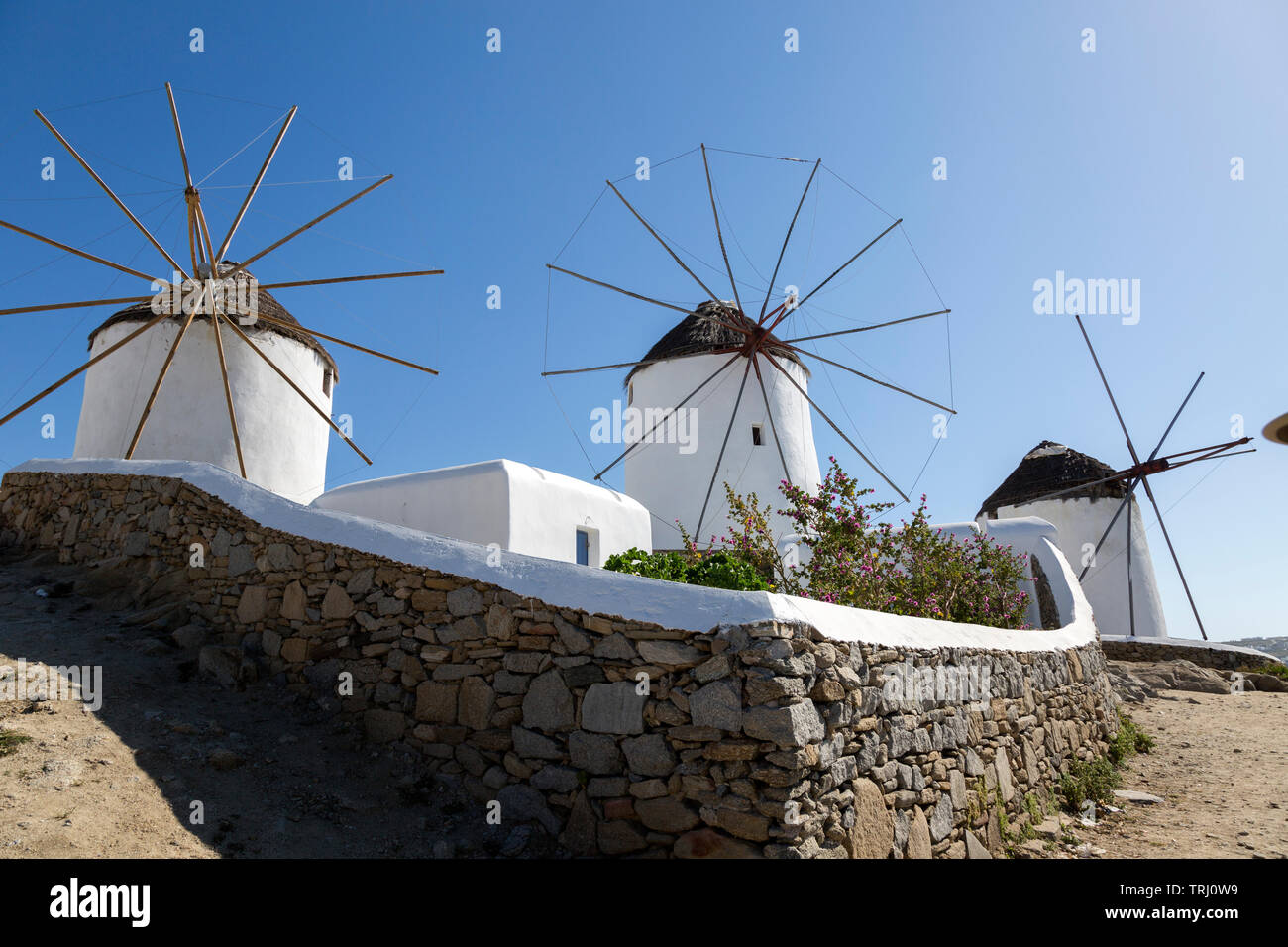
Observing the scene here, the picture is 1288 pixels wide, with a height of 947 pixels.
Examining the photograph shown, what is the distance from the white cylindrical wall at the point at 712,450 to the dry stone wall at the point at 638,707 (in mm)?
8136

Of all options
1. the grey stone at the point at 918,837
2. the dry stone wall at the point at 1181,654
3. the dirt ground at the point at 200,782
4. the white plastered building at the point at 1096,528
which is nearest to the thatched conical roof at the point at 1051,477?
the white plastered building at the point at 1096,528

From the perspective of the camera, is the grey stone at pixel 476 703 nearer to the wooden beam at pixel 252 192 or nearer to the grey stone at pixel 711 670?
the grey stone at pixel 711 670

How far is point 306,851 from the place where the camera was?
3963 mm

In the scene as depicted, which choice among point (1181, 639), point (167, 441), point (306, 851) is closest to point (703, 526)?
point (167, 441)

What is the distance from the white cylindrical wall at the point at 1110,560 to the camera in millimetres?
17703

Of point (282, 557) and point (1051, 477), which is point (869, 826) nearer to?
point (282, 557)

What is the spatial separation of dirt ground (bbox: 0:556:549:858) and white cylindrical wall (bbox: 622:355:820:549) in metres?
9.57

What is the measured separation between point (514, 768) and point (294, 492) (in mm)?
9214

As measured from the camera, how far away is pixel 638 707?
416cm
